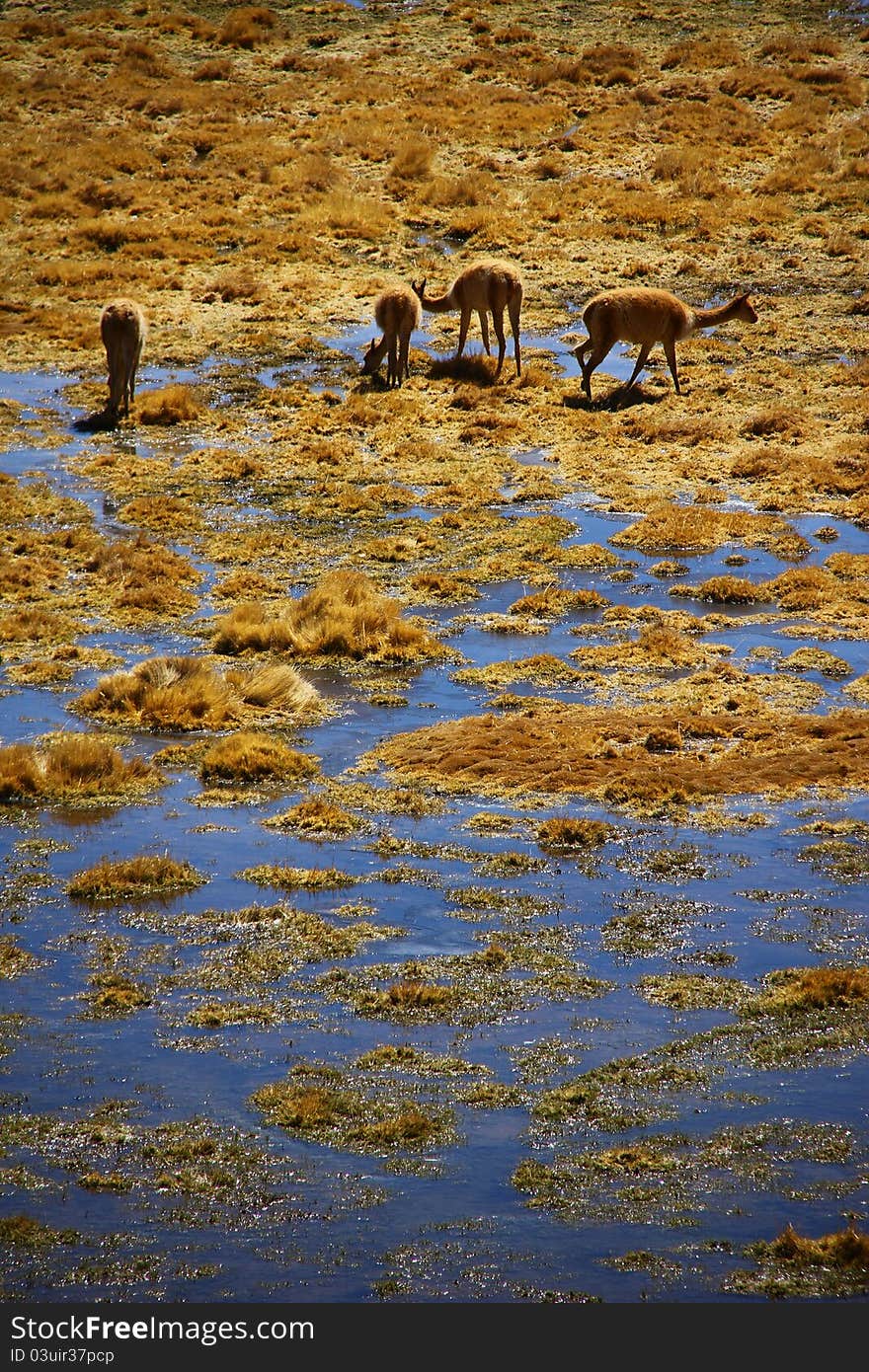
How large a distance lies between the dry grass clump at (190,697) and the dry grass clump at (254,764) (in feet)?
3.25

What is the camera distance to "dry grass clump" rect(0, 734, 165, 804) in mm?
12961

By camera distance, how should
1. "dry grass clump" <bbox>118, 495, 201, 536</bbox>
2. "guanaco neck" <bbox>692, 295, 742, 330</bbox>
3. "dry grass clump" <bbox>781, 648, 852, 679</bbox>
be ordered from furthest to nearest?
1. "guanaco neck" <bbox>692, 295, 742, 330</bbox>
2. "dry grass clump" <bbox>118, 495, 201, 536</bbox>
3. "dry grass clump" <bbox>781, 648, 852, 679</bbox>

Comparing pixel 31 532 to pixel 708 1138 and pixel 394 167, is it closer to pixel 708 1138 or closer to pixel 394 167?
pixel 708 1138

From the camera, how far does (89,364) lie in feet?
90.7

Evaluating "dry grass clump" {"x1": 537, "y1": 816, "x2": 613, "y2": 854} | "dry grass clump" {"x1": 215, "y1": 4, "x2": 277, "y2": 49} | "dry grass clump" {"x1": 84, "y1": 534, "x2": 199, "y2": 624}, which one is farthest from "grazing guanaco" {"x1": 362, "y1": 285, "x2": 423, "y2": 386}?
"dry grass clump" {"x1": 215, "y1": 4, "x2": 277, "y2": 49}

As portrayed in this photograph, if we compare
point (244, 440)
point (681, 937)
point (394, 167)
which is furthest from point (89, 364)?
point (681, 937)

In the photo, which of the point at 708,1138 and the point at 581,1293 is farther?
the point at 708,1138

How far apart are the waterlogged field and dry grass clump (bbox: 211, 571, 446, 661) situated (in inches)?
2.2

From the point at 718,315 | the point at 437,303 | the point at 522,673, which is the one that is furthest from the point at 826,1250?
the point at 437,303

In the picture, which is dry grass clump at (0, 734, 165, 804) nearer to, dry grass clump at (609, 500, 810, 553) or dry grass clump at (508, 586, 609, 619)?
dry grass clump at (508, 586, 609, 619)

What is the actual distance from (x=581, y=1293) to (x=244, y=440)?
1833 cm

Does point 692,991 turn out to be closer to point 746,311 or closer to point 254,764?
point 254,764

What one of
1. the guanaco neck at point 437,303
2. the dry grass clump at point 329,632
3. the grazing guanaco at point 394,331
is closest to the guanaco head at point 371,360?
the grazing guanaco at point 394,331

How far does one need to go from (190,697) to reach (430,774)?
8.73 feet
